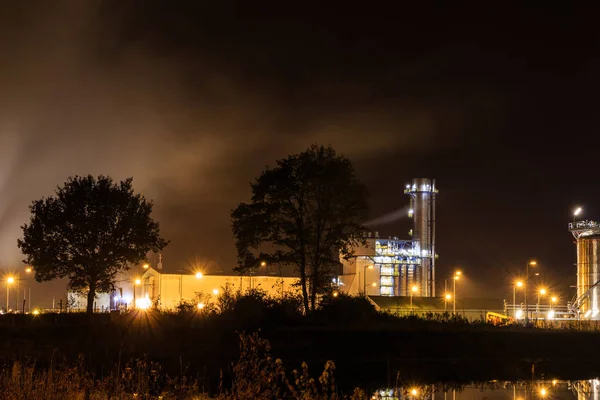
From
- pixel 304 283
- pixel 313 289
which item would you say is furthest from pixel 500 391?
pixel 304 283

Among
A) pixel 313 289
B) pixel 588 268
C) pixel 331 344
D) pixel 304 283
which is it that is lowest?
pixel 331 344

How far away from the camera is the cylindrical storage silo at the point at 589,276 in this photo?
263ft

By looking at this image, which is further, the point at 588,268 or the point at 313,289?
the point at 588,268

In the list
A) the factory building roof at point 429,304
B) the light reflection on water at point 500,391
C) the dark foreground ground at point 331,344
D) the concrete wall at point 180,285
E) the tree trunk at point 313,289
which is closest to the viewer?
the light reflection on water at point 500,391

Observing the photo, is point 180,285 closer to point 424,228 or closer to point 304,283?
point 304,283

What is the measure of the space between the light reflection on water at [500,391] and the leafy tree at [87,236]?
1064 inches

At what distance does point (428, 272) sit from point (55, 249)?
53398mm

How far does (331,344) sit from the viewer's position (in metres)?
46.0

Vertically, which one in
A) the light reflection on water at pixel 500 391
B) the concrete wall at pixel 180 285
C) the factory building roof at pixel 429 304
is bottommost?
the light reflection on water at pixel 500 391

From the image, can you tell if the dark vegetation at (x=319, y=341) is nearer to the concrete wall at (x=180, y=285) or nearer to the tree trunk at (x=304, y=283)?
the tree trunk at (x=304, y=283)

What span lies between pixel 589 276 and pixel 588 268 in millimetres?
965

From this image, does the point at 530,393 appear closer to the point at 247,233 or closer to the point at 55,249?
the point at 247,233

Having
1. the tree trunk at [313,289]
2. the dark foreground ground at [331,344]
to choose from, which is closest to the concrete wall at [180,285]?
the tree trunk at [313,289]

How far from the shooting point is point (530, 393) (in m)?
32.3
